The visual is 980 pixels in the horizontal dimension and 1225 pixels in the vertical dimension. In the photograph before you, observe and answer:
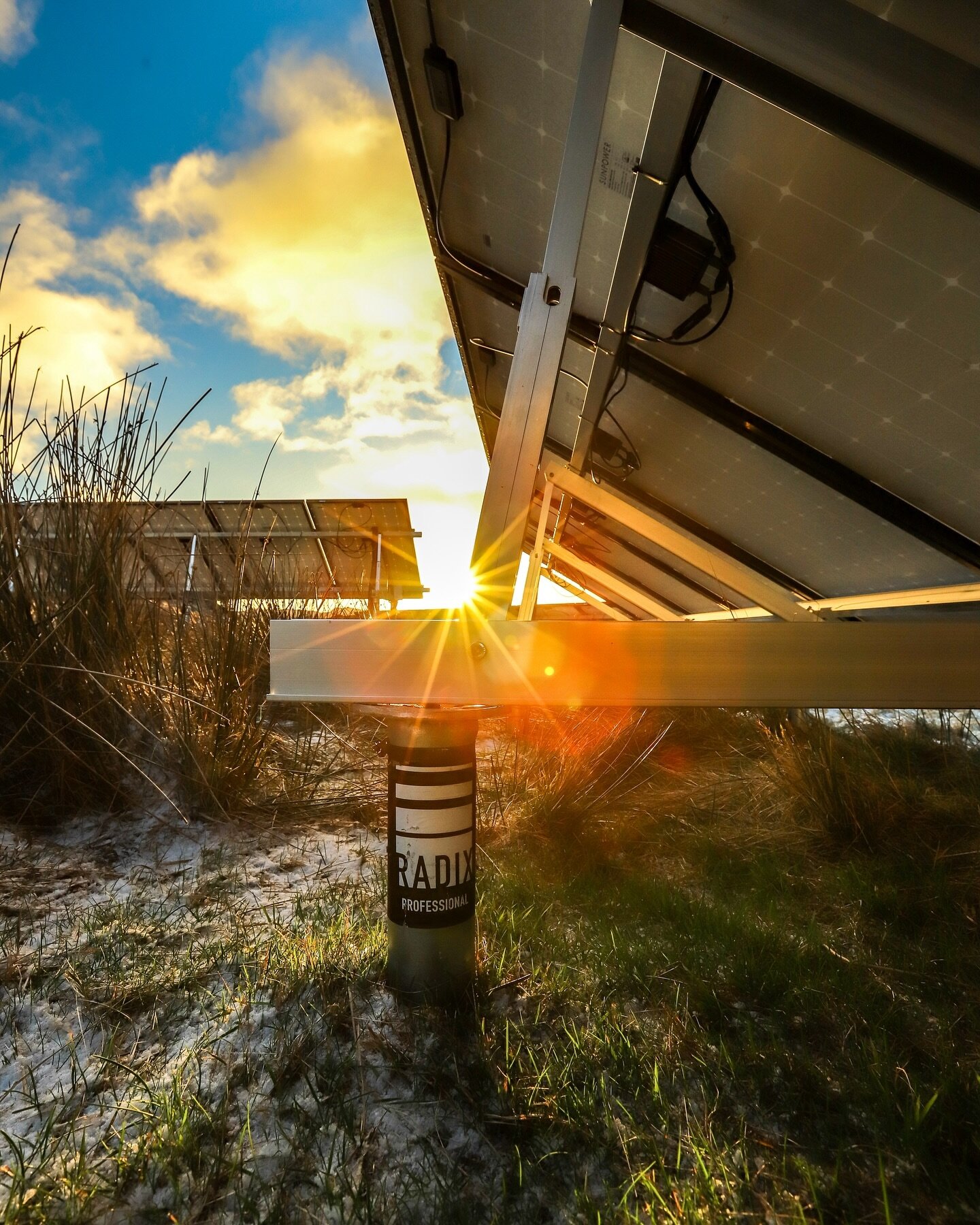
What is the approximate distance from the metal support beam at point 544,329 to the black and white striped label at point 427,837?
0.26 metres

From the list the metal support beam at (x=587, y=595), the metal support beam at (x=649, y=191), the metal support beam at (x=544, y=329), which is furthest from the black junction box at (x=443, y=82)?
the metal support beam at (x=587, y=595)

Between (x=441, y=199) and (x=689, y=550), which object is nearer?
(x=441, y=199)

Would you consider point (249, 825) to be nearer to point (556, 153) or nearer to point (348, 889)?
point (348, 889)

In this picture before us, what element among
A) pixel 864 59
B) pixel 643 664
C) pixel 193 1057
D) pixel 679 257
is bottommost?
pixel 193 1057

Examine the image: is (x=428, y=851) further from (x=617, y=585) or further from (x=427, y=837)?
(x=617, y=585)

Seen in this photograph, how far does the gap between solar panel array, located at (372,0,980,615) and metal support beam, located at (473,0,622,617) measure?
1.23 ft

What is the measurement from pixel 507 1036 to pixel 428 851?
23cm

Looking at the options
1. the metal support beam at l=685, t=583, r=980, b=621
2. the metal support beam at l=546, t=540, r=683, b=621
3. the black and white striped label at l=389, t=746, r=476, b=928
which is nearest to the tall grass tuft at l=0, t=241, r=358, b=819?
the black and white striped label at l=389, t=746, r=476, b=928

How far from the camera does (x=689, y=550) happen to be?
2.74 meters

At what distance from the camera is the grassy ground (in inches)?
22.8

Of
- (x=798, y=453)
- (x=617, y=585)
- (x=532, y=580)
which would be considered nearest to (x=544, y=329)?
(x=798, y=453)

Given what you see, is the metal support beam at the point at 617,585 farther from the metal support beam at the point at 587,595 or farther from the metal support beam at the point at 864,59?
the metal support beam at the point at 864,59

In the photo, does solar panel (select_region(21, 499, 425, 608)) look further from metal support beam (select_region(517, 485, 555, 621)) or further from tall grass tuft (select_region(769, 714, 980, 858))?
tall grass tuft (select_region(769, 714, 980, 858))

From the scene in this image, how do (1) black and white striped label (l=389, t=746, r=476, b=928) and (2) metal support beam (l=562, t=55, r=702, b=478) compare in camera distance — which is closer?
(1) black and white striped label (l=389, t=746, r=476, b=928)
